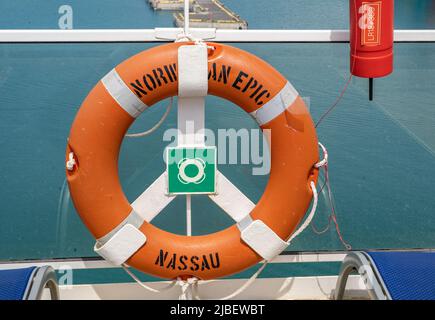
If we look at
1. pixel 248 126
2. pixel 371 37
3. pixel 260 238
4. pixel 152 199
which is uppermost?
pixel 371 37

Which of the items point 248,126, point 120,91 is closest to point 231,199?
point 248,126

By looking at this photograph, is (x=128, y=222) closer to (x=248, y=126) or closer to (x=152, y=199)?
(x=152, y=199)

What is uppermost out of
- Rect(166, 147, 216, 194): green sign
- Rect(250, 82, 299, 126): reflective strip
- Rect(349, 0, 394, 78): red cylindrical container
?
Rect(349, 0, 394, 78): red cylindrical container

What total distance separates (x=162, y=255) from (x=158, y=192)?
0.19 m

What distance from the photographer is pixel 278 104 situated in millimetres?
1602

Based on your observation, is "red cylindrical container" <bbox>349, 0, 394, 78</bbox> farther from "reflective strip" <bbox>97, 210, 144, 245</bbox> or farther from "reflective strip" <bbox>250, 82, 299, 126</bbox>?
"reflective strip" <bbox>97, 210, 144, 245</bbox>

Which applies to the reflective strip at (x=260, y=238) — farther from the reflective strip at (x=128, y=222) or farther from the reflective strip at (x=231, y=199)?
the reflective strip at (x=128, y=222)

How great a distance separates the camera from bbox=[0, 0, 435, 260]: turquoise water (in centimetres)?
187

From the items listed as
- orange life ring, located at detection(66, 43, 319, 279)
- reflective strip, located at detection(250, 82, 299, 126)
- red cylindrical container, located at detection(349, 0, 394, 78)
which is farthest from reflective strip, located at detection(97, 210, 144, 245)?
red cylindrical container, located at detection(349, 0, 394, 78)

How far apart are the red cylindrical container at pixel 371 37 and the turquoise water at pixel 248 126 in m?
0.11

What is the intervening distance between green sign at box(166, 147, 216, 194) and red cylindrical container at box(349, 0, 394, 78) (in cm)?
51

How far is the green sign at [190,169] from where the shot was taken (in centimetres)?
169

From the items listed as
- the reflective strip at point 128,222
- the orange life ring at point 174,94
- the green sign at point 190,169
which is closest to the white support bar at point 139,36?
the orange life ring at point 174,94

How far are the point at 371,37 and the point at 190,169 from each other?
2.11 ft
